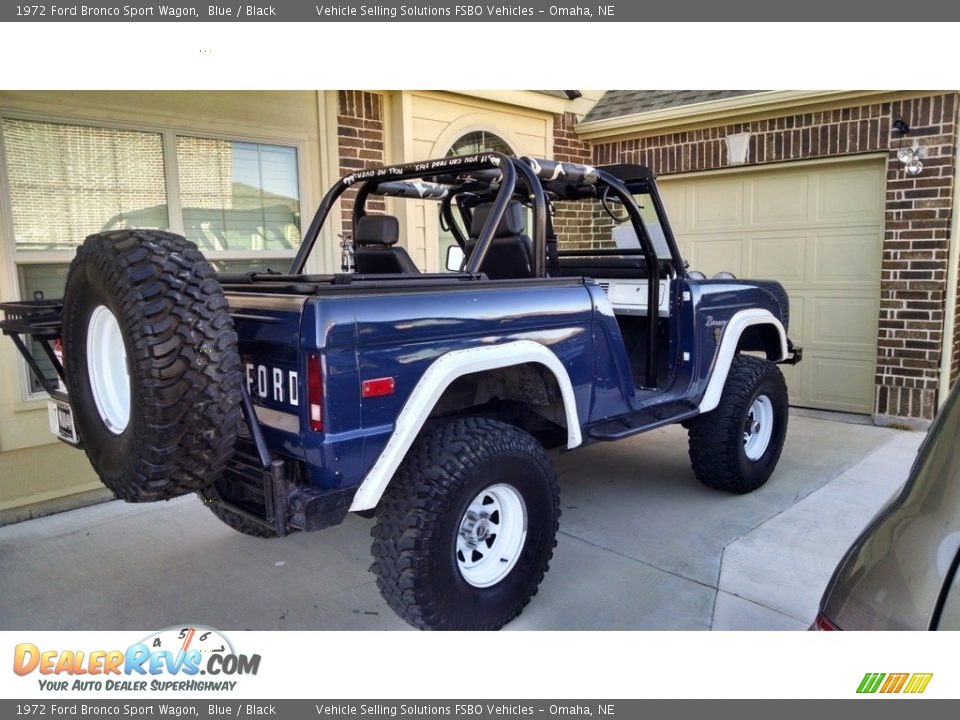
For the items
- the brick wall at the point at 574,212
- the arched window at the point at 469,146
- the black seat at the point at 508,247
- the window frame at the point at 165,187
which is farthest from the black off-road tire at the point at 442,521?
the brick wall at the point at 574,212

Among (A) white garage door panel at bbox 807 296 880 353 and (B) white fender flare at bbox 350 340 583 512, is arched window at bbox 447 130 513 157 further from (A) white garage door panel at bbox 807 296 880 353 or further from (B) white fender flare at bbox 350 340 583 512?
(B) white fender flare at bbox 350 340 583 512

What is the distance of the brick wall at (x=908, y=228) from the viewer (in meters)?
6.11

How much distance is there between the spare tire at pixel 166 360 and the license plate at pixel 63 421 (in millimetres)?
524

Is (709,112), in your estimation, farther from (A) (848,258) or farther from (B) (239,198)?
(B) (239,198)

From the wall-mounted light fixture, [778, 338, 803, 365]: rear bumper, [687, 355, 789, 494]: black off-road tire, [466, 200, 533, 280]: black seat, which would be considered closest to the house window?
[466, 200, 533, 280]: black seat

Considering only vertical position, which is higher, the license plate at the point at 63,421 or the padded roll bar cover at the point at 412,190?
the padded roll bar cover at the point at 412,190

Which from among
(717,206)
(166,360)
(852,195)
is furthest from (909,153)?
(166,360)

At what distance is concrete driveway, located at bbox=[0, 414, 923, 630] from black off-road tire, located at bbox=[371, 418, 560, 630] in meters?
0.41

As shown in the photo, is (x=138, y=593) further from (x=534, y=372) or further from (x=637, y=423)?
(x=637, y=423)

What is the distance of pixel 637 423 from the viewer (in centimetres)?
383

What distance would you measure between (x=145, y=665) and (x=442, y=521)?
44.2 inches

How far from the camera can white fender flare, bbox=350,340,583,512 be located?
2512 millimetres

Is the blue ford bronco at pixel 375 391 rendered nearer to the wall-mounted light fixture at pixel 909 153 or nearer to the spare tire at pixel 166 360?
the spare tire at pixel 166 360

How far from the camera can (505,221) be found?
3377 mm
